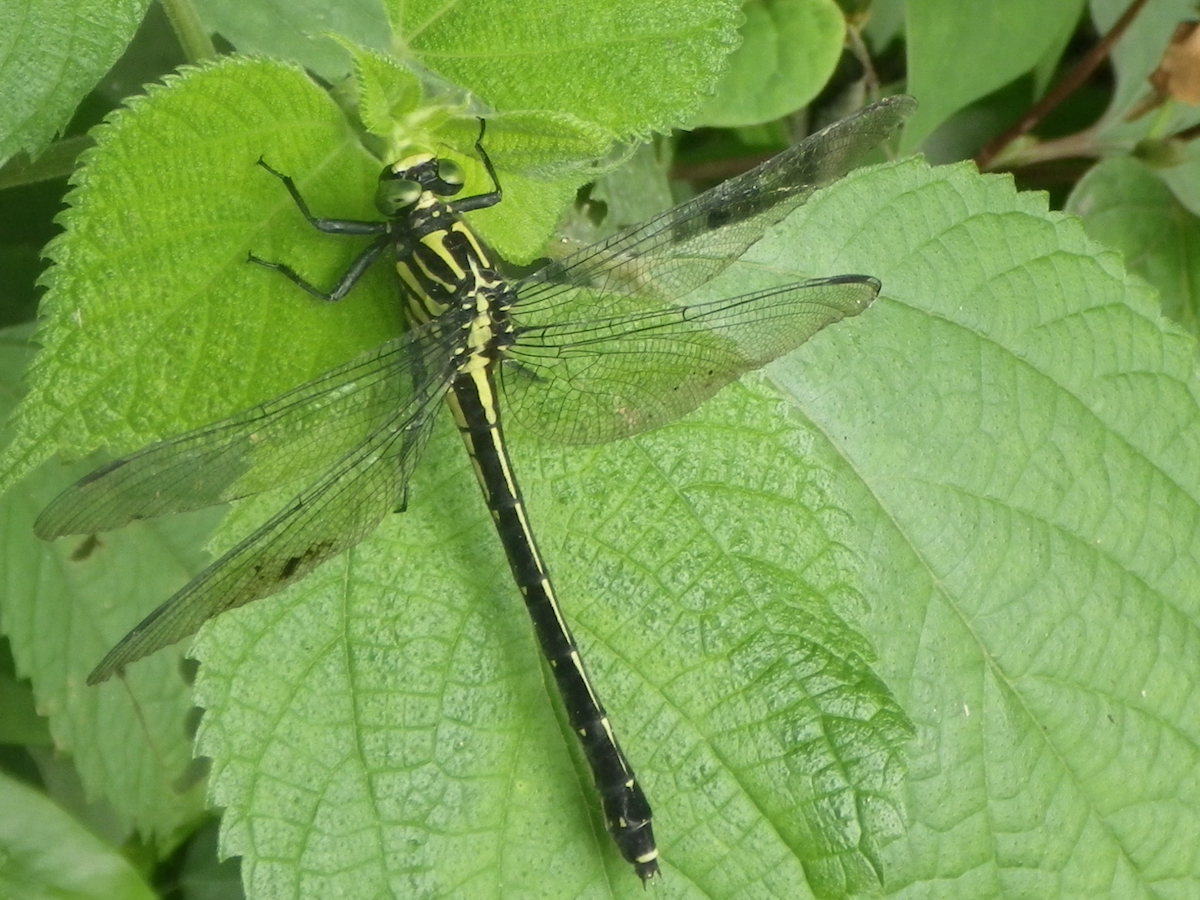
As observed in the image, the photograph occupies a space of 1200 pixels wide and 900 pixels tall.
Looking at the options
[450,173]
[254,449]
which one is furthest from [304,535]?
[450,173]

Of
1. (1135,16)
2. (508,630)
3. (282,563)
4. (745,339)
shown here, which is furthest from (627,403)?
(1135,16)

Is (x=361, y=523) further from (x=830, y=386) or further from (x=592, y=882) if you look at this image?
(x=830, y=386)

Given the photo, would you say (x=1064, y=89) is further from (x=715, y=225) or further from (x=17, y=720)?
(x=17, y=720)

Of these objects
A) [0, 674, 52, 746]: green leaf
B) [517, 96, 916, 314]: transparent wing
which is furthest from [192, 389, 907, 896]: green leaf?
[0, 674, 52, 746]: green leaf

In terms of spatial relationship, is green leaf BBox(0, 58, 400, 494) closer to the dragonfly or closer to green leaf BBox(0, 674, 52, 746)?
the dragonfly

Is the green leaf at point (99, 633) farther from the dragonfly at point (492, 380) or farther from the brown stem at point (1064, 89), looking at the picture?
the brown stem at point (1064, 89)
